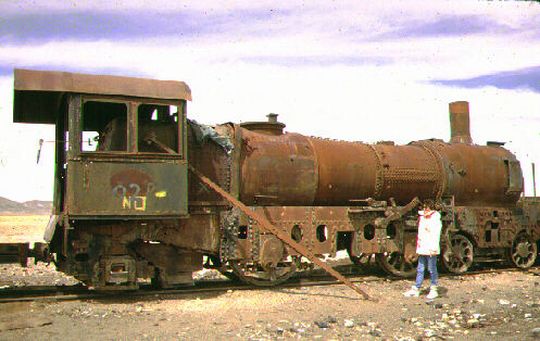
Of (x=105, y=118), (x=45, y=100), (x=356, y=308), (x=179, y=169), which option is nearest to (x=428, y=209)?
(x=356, y=308)

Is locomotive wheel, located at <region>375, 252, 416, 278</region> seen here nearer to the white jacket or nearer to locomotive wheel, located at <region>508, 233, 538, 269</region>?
the white jacket

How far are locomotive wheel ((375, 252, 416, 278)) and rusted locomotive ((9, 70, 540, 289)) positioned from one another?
0.03m

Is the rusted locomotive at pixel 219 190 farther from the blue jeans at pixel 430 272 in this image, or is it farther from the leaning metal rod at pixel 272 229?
the blue jeans at pixel 430 272

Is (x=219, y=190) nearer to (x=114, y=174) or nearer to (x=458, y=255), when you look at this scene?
(x=114, y=174)

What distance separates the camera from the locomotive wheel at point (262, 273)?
10.3 m

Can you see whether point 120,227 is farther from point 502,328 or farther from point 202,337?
point 502,328

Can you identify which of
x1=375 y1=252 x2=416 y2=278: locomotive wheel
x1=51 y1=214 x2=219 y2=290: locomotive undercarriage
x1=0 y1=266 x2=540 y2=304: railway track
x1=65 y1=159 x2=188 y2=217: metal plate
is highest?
x1=65 y1=159 x2=188 y2=217: metal plate

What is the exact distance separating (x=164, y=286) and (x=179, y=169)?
2.14 meters

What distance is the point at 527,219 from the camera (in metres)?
13.8

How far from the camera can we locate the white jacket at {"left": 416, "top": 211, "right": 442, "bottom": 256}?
996cm

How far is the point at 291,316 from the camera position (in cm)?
800

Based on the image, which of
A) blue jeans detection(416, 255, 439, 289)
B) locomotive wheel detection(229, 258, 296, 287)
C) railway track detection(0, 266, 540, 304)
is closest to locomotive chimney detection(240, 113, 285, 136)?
locomotive wheel detection(229, 258, 296, 287)

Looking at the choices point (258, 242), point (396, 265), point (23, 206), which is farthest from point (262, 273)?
point (23, 206)

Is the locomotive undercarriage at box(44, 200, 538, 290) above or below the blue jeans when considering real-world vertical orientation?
above
